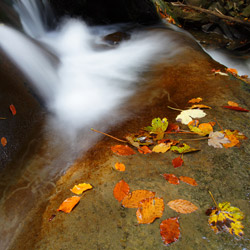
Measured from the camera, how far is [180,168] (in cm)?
194

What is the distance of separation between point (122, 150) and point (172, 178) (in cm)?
57

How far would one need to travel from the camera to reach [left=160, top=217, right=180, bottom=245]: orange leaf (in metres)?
1.45

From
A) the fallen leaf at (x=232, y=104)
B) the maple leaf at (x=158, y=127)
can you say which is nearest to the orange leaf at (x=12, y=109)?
the maple leaf at (x=158, y=127)

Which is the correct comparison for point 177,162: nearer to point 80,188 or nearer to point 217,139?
point 217,139

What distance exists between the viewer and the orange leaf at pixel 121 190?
1.75m

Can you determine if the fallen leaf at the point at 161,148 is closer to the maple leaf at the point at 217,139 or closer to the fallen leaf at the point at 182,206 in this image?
the maple leaf at the point at 217,139

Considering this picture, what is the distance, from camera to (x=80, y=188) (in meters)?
1.87

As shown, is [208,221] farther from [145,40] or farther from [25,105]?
[145,40]

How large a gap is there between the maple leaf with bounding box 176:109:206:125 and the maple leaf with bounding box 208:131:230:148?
0.33 m

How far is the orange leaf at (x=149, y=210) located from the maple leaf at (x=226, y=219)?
1.11ft

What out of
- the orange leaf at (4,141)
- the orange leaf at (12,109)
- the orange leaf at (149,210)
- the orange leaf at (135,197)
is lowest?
the orange leaf at (149,210)

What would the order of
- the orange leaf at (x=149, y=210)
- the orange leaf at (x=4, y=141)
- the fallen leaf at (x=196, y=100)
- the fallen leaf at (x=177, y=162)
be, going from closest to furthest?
the orange leaf at (x=149, y=210) < the fallen leaf at (x=177, y=162) < the orange leaf at (x=4, y=141) < the fallen leaf at (x=196, y=100)

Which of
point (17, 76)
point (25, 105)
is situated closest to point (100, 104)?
point (25, 105)

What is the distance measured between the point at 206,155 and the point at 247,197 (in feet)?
1.59
